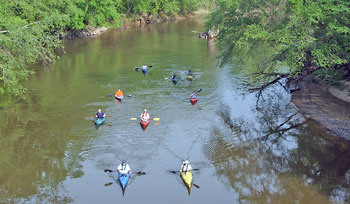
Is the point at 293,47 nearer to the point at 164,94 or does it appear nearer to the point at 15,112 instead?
the point at 164,94

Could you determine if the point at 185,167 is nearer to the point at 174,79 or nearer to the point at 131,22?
the point at 174,79

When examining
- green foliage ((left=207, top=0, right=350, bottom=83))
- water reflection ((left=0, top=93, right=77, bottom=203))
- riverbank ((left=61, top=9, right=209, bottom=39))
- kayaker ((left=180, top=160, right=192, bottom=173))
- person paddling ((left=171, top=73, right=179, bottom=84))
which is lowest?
riverbank ((left=61, top=9, right=209, bottom=39))

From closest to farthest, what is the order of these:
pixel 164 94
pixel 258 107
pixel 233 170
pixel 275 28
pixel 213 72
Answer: pixel 233 170 < pixel 275 28 < pixel 258 107 < pixel 164 94 < pixel 213 72

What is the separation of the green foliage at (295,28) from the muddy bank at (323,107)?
12.9ft

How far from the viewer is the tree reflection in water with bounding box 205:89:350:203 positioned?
2134 cm

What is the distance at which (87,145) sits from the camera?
2578 cm

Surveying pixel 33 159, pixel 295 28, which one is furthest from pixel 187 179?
pixel 295 28

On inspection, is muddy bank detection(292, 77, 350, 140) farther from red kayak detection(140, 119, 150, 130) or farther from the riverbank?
the riverbank

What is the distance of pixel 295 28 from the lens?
87.5ft

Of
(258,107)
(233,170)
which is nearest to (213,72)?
(258,107)

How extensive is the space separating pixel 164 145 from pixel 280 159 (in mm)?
7054

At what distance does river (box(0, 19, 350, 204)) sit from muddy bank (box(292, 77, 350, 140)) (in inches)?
31.5

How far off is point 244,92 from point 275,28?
Answer: 9678 mm

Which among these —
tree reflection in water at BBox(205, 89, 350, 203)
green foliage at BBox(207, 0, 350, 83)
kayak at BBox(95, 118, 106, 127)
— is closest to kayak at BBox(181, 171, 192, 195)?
tree reflection in water at BBox(205, 89, 350, 203)
